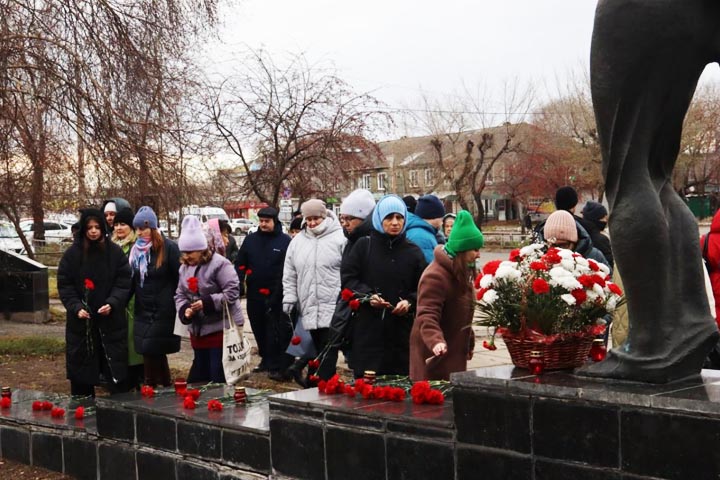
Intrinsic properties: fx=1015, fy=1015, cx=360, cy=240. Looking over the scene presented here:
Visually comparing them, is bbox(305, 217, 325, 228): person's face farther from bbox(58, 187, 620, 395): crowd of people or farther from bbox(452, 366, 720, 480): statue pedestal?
bbox(452, 366, 720, 480): statue pedestal

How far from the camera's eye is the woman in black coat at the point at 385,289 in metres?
7.32

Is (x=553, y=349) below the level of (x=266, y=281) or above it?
below

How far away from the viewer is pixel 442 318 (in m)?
6.46

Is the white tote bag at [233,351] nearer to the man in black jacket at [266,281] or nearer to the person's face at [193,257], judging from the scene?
the person's face at [193,257]

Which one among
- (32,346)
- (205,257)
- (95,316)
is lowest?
(32,346)

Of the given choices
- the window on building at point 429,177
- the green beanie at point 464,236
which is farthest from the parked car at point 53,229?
the green beanie at point 464,236

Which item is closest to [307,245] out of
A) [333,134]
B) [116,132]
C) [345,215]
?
[345,215]

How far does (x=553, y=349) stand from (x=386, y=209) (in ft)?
9.70

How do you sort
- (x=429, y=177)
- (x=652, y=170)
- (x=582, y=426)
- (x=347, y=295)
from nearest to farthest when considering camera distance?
(x=582, y=426) → (x=652, y=170) → (x=347, y=295) → (x=429, y=177)

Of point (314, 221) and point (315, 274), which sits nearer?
point (315, 274)

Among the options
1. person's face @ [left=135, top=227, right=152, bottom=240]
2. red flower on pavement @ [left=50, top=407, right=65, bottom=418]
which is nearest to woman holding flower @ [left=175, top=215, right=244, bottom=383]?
person's face @ [left=135, top=227, right=152, bottom=240]

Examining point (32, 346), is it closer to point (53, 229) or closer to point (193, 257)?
point (193, 257)

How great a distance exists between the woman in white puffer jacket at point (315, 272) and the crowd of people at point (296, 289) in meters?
0.01

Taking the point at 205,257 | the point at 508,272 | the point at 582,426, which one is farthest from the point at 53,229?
the point at 582,426
